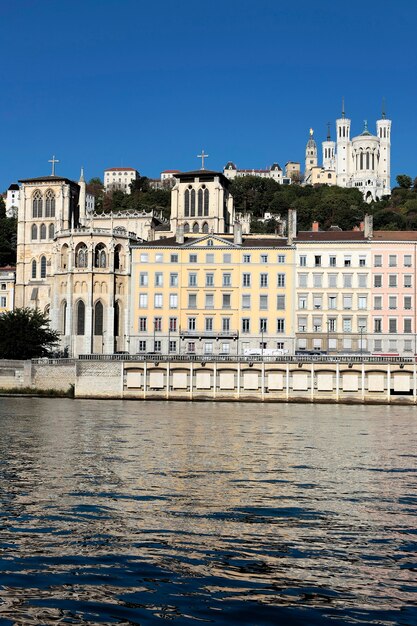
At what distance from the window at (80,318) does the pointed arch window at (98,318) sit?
1.26 meters

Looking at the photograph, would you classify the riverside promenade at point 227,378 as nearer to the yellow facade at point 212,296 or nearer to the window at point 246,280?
the yellow facade at point 212,296

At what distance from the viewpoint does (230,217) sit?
352 feet

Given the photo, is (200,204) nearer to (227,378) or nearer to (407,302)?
(407,302)

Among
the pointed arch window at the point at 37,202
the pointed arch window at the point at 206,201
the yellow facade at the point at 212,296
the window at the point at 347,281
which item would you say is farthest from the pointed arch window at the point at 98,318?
the window at the point at 347,281

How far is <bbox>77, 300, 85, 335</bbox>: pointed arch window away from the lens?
87625 mm

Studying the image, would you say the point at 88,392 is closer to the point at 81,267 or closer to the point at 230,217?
the point at 81,267

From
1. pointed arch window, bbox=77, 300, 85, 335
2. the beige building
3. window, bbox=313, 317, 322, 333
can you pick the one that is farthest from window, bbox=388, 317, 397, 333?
the beige building

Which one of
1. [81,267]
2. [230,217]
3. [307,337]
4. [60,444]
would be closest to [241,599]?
[60,444]

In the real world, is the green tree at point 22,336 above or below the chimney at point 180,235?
below

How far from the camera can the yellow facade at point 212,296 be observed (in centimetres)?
7944

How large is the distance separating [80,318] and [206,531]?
71353 mm

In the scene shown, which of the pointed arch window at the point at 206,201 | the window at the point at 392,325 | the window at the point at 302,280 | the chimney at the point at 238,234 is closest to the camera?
the window at the point at 392,325

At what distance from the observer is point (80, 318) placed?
87.9 meters

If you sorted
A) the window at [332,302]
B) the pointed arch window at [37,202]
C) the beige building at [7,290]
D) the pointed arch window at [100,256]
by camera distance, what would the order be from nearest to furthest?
the window at [332,302], the pointed arch window at [100,256], the pointed arch window at [37,202], the beige building at [7,290]
